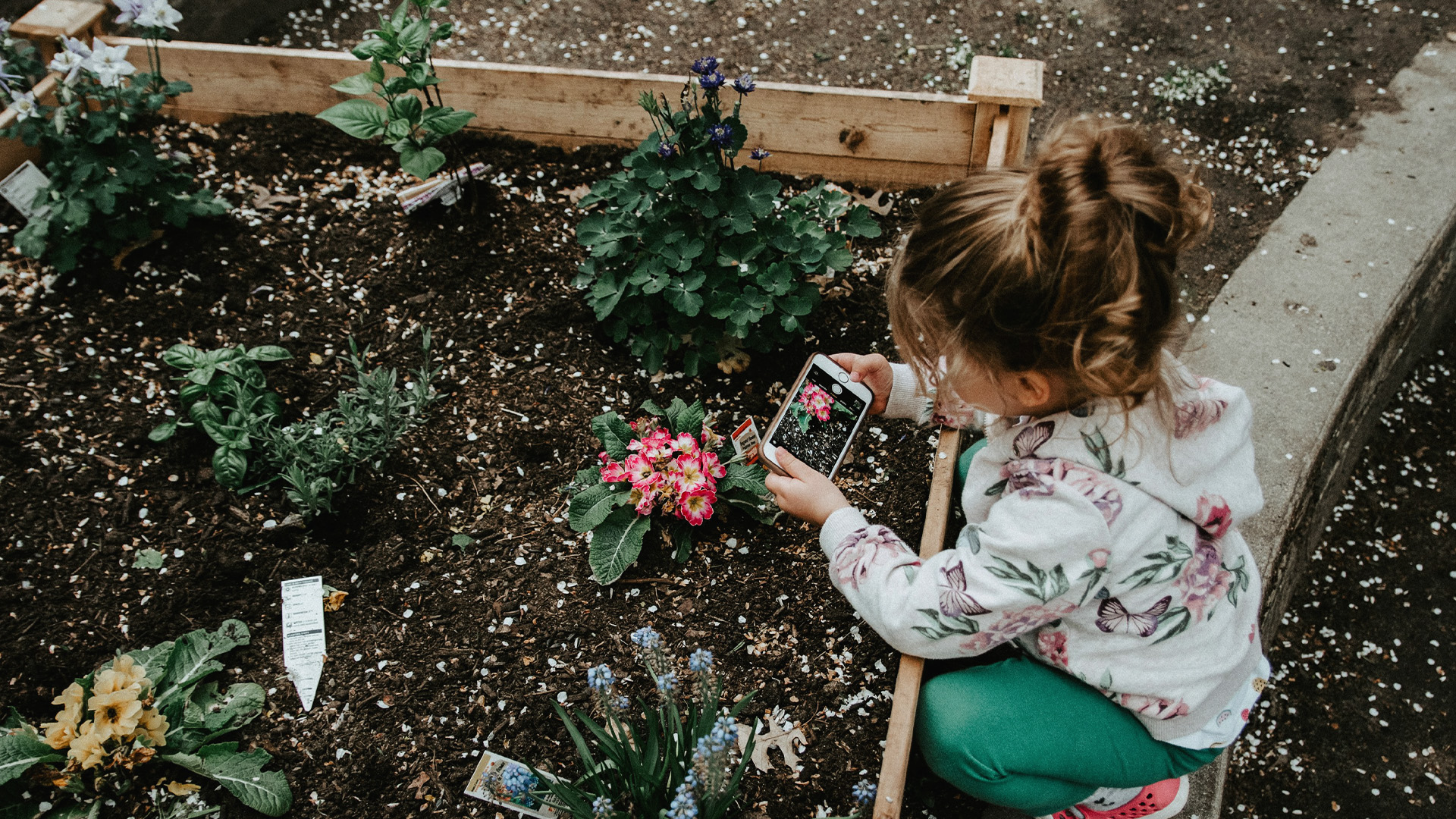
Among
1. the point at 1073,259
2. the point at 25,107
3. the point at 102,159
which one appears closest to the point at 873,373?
the point at 1073,259

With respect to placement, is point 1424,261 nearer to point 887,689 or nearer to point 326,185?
point 887,689

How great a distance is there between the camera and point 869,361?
6.63 feet

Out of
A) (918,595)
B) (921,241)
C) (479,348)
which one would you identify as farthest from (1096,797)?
(479,348)

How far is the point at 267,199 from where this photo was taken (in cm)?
277

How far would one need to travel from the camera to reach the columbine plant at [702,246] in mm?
2064

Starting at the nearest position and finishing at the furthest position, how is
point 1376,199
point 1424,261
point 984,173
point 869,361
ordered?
point 984,173 < point 869,361 < point 1424,261 < point 1376,199

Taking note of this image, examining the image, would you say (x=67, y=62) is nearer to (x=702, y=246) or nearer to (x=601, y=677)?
(x=702, y=246)

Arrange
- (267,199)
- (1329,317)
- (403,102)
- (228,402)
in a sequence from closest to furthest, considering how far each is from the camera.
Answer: (228,402), (403,102), (1329,317), (267,199)

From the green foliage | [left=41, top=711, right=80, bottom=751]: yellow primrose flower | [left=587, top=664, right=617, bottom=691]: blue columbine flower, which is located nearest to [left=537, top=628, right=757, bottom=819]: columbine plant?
[left=587, top=664, right=617, bottom=691]: blue columbine flower

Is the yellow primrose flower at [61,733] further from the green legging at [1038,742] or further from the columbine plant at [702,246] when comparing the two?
the green legging at [1038,742]

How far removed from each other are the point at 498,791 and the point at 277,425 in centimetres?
113

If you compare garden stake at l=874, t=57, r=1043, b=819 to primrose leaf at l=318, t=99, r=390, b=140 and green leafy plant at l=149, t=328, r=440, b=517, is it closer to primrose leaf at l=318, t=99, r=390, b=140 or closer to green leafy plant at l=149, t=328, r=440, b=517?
green leafy plant at l=149, t=328, r=440, b=517

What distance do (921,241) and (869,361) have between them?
0.61 metres

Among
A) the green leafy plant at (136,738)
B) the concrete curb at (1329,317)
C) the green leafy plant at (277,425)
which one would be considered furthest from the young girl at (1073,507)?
the green leafy plant at (136,738)
